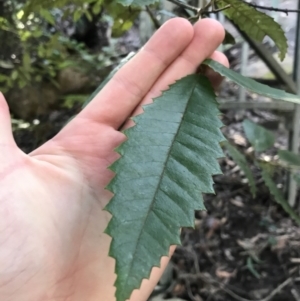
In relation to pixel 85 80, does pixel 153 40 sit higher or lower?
higher

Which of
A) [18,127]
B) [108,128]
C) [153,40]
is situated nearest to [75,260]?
[108,128]

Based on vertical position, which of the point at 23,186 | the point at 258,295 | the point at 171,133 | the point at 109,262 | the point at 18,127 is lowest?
the point at 258,295

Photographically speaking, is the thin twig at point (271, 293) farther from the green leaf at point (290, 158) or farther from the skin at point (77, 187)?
the skin at point (77, 187)

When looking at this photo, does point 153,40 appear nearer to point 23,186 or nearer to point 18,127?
point 23,186

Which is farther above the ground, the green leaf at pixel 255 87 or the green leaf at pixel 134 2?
the green leaf at pixel 134 2

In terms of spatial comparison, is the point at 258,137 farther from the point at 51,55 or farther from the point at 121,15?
the point at 51,55

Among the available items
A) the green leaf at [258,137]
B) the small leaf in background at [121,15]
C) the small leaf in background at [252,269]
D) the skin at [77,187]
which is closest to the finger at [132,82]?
the skin at [77,187]

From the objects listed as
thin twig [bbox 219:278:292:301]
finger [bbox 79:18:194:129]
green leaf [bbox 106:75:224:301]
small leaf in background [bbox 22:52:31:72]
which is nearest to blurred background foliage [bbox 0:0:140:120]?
small leaf in background [bbox 22:52:31:72]
